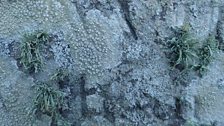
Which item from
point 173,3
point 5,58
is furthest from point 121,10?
point 5,58

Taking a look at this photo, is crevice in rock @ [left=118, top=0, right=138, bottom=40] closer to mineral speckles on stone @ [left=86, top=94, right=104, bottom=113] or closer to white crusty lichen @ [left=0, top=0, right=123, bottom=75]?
white crusty lichen @ [left=0, top=0, right=123, bottom=75]

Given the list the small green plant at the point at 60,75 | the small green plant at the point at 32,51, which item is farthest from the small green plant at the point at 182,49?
the small green plant at the point at 32,51

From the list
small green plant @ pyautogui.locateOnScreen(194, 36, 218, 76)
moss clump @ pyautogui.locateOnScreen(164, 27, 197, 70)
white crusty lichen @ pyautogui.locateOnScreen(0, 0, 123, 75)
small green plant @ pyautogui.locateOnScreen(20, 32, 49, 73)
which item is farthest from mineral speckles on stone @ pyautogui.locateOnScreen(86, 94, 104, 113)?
small green plant @ pyautogui.locateOnScreen(194, 36, 218, 76)

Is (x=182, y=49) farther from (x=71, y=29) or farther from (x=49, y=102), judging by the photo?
(x=49, y=102)

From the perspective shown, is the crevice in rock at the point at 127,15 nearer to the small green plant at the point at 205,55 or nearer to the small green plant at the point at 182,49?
the small green plant at the point at 182,49

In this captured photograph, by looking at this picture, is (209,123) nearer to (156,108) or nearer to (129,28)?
(156,108)

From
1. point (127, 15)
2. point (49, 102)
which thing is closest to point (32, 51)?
point (49, 102)
